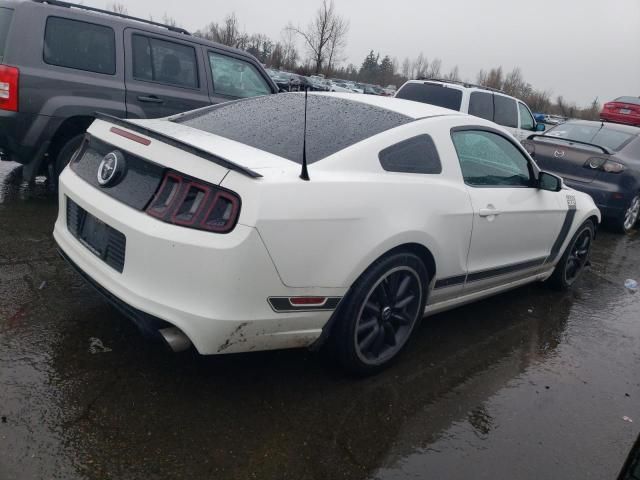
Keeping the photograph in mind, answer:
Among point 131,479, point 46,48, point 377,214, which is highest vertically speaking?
point 46,48

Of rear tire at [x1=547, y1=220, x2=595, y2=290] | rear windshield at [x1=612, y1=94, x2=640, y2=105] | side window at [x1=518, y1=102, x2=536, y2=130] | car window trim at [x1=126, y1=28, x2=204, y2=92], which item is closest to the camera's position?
rear tire at [x1=547, y1=220, x2=595, y2=290]

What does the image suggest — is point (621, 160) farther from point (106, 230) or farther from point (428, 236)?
point (106, 230)

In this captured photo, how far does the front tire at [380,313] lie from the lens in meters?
2.76

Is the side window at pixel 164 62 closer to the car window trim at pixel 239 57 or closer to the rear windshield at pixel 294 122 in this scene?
the car window trim at pixel 239 57

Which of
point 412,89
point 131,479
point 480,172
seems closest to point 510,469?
point 131,479

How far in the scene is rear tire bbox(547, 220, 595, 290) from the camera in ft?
15.8

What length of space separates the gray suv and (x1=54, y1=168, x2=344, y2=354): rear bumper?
9.44ft

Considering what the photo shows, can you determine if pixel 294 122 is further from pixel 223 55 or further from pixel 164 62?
pixel 223 55

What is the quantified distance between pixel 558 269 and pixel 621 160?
348 cm

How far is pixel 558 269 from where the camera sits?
4.80m

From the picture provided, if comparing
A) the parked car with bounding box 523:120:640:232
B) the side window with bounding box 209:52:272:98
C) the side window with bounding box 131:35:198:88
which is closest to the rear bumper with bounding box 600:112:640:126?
the parked car with bounding box 523:120:640:232

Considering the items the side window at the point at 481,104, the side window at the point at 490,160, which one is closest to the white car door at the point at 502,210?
the side window at the point at 490,160

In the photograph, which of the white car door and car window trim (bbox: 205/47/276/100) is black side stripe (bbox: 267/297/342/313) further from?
car window trim (bbox: 205/47/276/100)

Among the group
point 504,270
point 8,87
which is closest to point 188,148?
point 504,270
